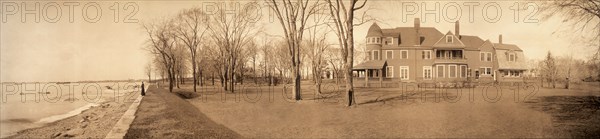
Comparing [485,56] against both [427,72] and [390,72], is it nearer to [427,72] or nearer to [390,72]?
[427,72]

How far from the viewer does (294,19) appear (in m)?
11.2

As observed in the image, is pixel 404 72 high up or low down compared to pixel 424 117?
up

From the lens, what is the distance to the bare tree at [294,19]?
1109 cm

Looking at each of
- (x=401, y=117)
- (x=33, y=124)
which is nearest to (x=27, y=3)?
(x=33, y=124)

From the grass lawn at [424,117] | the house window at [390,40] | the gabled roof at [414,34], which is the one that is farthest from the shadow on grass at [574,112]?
the house window at [390,40]

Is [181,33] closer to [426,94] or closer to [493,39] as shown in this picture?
[426,94]

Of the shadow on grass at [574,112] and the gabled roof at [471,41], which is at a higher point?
the gabled roof at [471,41]

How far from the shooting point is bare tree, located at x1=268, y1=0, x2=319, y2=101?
11.1 meters

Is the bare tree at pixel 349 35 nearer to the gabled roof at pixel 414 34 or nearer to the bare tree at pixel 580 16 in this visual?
the gabled roof at pixel 414 34

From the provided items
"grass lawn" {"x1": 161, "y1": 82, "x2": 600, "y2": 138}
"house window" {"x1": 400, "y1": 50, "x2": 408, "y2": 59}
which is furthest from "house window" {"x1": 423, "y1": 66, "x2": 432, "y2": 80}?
"grass lawn" {"x1": 161, "y1": 82, "x2": 600, "y2": 138}

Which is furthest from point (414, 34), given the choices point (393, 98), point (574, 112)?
point (574, 112)

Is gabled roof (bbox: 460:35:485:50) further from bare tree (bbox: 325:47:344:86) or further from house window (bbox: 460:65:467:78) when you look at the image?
bare tree (bbox: 325:47:344:86)

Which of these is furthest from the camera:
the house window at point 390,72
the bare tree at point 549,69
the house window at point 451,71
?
the house window at point 390,72

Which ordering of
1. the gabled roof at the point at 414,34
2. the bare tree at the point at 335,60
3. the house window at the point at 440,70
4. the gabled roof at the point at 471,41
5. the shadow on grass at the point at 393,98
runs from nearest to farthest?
the gabled roof at the point at 471,41 < the gabled roof at the point at 414,34 < the shadow on grass at the point at 393,98 < the house window at the point at 440,70 < the bare tree at the point at 335,60
